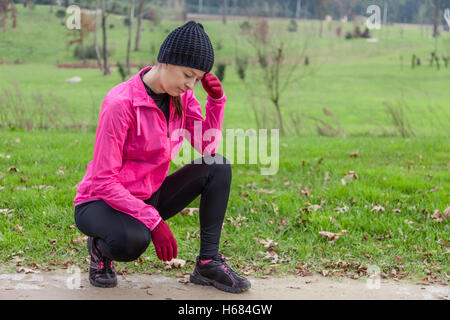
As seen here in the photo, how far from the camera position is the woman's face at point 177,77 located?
318 centimetres

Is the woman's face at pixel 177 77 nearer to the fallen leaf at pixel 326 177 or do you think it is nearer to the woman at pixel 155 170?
the woman at pixel 155 170

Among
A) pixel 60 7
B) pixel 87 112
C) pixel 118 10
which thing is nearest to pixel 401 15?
pixel 118 10

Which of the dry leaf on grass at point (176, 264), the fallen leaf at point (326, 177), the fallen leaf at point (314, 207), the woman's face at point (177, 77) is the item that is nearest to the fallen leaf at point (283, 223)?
the fallen leaf at point (314, 207)

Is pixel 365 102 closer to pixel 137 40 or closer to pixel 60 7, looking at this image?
pixel 137 40

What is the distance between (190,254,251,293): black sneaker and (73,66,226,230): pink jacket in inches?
24.9

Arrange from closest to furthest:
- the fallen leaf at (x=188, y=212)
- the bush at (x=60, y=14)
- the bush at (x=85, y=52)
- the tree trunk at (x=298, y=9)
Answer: the fallen leaf at (x=188, y=212) < the bush at (x=85, y=52) < the bush at (x=60, y=14) < the tree trunk at (x=298, y=9)

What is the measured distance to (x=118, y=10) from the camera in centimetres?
4853

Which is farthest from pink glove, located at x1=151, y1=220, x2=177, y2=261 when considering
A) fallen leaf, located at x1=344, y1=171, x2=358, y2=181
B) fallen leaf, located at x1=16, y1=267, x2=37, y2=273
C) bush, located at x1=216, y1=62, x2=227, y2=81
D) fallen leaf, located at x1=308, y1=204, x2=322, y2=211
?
bush, located at x1=216, y1=62, x2=227, y2=81

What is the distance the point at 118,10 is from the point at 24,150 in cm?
4353

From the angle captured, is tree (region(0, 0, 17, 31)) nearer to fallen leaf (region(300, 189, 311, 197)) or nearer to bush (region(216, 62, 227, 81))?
bush (region(216, 62, 227, 81))

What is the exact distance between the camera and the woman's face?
125 inches

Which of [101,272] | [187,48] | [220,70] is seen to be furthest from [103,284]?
[220,70]

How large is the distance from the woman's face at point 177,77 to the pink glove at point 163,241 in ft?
2.60

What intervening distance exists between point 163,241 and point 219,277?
2.13 feet
